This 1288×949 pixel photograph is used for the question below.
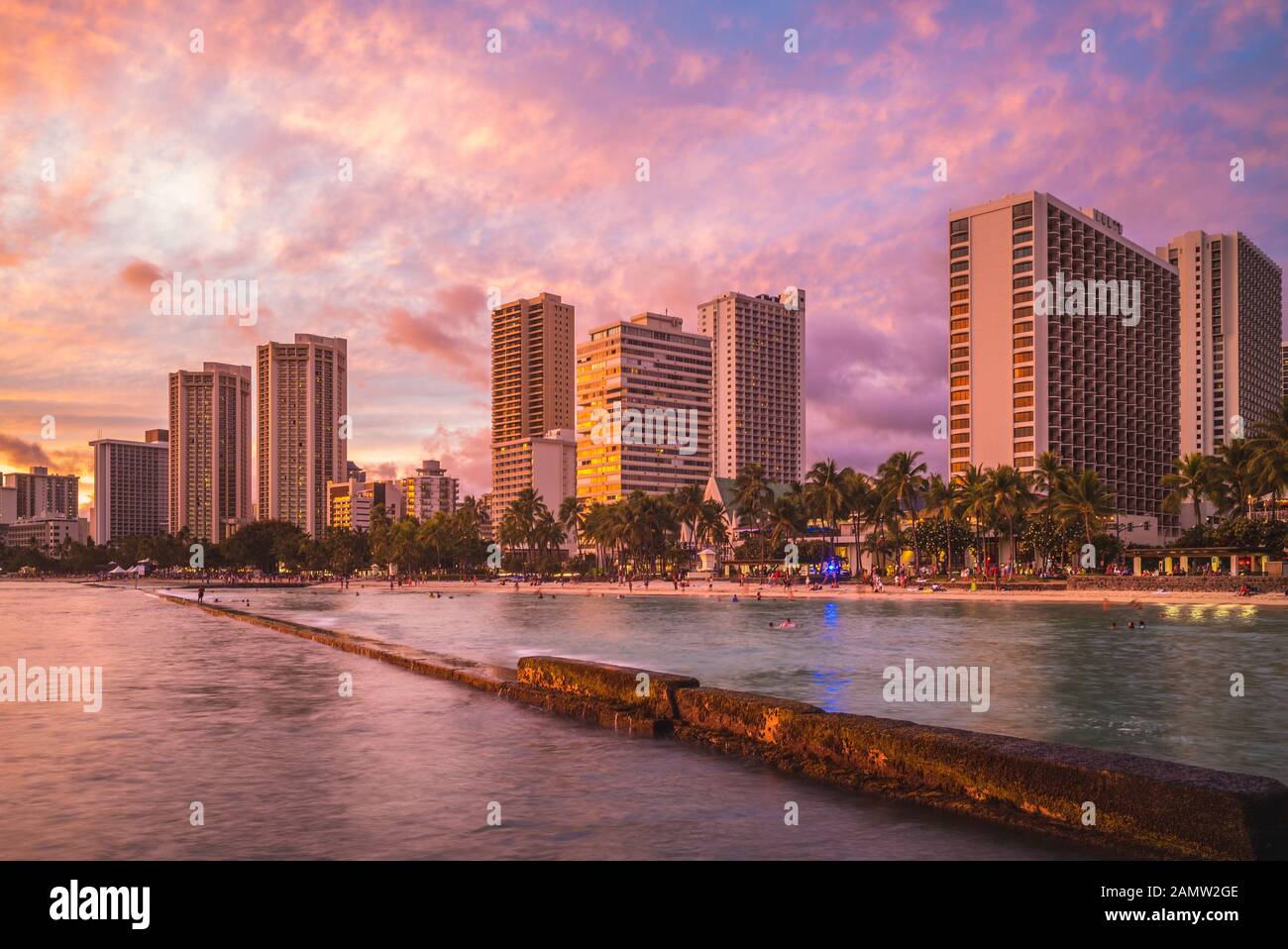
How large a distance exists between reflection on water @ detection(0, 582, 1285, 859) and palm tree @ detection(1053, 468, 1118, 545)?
7788 centimetres

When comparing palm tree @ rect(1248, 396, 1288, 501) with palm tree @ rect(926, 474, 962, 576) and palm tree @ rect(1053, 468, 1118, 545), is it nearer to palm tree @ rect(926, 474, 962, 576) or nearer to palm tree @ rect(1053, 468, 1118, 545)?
palm tree @ rect(1053, 468, 1118, 545)

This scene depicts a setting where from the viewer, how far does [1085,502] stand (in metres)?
104

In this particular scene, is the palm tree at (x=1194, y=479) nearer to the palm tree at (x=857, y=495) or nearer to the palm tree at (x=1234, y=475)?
the palm tree at (x=1234, y=475)

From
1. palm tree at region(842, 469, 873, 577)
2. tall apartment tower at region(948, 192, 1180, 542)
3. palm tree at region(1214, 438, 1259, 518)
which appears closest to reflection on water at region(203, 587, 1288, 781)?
palm tree at region(1214, 438, 1259, 518)

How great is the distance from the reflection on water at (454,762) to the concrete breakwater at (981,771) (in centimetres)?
43

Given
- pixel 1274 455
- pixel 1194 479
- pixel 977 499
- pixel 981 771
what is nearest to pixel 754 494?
pixel 977 499

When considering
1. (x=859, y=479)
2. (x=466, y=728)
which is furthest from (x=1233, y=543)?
(x=466, y=728)

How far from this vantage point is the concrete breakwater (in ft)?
26.2

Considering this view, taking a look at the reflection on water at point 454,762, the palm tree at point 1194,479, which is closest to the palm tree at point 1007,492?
the palm tree at point 1194,479

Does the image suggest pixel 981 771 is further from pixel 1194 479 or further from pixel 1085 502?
pixel 1194 479

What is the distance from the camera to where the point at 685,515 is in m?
163

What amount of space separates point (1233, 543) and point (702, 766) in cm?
9904

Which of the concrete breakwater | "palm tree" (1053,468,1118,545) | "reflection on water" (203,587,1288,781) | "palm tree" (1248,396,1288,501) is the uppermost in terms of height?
"palm tree" (1248,396,1288,501)
